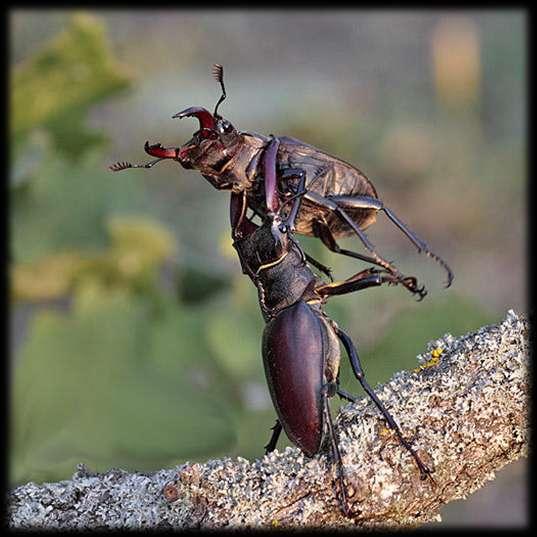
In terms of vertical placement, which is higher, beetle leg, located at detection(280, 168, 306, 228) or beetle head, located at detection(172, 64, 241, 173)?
beetle head, located at detection(172, 64, 241, 173)

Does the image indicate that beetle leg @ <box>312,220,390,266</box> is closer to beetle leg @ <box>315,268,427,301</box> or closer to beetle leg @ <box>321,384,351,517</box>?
beetle leg @ <box>315,268,427,301</box>

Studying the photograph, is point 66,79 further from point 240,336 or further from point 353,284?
point 353,284

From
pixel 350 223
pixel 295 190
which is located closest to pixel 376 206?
pixel 350 223

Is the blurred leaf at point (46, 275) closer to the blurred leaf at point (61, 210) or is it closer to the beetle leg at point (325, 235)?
the blurred leaf at point (61, 210)

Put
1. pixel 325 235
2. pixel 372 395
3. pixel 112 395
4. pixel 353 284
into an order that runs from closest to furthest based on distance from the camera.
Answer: pixel 372 395, pixel 353 284, pixel 325 235, pixel 112 395

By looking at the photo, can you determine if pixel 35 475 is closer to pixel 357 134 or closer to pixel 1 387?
pixel 1 387

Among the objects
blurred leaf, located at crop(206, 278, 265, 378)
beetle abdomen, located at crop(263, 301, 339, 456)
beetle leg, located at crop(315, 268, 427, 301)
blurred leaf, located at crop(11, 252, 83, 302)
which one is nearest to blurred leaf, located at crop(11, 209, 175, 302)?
blurred leaf, located at crop(11, 252, 83, 302)
